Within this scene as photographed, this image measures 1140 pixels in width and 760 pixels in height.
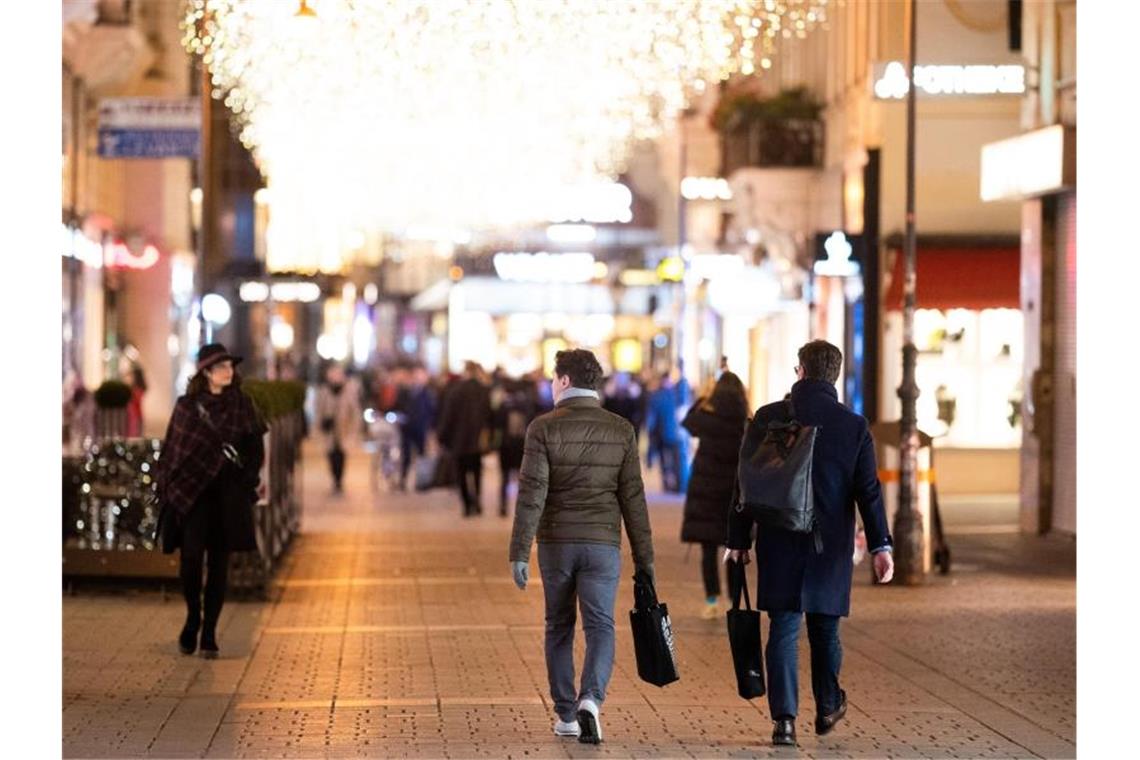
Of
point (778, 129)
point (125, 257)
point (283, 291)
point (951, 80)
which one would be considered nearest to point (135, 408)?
point (778, 129)

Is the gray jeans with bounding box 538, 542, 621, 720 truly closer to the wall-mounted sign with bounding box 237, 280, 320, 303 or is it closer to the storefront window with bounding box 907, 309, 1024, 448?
the storefront window with bounding box 907, 309, 1024, 448

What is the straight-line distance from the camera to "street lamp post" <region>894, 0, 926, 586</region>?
20016mm

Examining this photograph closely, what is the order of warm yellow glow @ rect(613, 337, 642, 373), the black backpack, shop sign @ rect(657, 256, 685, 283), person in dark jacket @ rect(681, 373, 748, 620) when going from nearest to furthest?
the black backpack < person in dark jacket @ rect(681, 373, 748, 620) < shop sign @ rect(657, 256, 685, 283) < warm yellow glow @ rect(613, 337, 642, 373)

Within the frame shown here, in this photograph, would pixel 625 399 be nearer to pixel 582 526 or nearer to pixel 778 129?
pixel 778 129

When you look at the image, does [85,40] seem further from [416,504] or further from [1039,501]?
[1039,501]

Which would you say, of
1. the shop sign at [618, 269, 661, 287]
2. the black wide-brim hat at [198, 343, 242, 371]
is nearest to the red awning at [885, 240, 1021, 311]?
the black wide-brim hat at [198, 343, 242, 371]

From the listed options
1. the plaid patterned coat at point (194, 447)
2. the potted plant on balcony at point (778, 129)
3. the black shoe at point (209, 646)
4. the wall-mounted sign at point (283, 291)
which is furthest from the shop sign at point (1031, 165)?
the wall-mounted sign at point (283, 291)

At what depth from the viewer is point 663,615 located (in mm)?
11336

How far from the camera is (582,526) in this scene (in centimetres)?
1139

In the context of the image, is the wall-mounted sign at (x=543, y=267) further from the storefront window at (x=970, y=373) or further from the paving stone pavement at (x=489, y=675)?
the paving stone pavement at (x=489, y=675)

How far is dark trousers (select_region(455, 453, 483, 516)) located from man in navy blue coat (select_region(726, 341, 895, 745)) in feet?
60.7

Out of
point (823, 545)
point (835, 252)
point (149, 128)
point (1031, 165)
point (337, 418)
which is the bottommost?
point (337, 418)

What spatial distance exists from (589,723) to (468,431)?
18.5 m

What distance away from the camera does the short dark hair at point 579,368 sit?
11570mm
